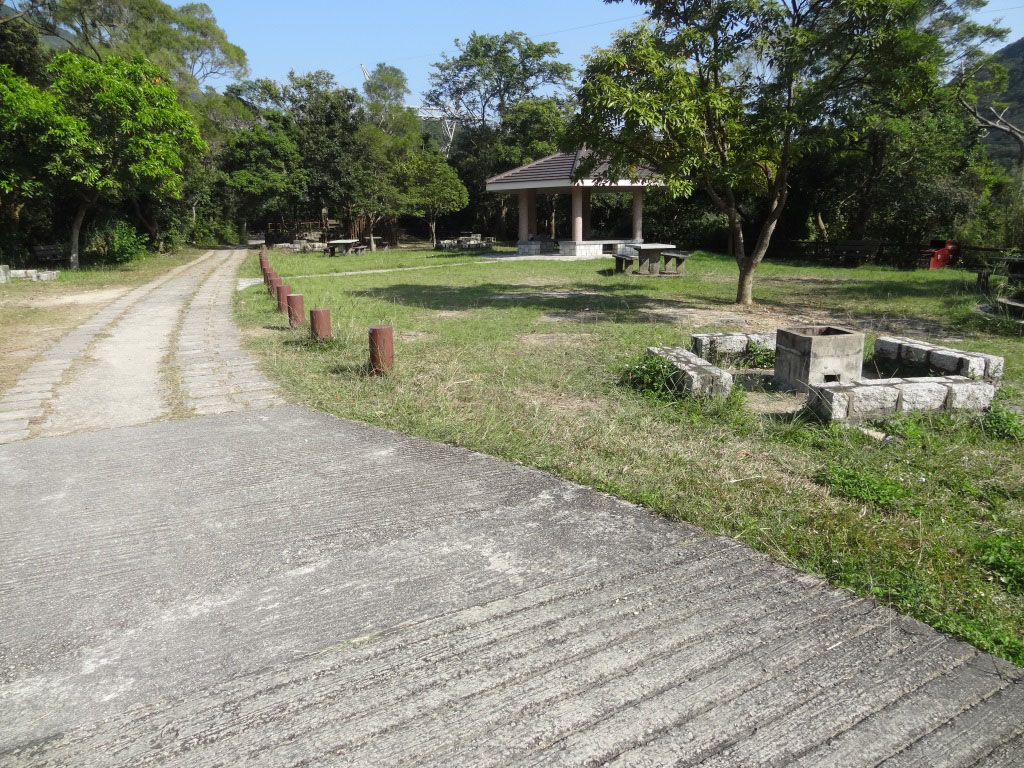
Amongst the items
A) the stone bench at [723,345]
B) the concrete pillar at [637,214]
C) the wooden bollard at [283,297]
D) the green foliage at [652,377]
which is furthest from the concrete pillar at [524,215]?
the green foliage at [652,377]

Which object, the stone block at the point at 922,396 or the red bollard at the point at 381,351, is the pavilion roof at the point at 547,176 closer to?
the red bollard at the point at 381,351

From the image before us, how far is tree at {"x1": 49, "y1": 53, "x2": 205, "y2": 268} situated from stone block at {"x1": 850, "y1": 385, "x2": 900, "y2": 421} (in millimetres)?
16261

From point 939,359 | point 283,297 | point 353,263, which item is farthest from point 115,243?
point 939,359

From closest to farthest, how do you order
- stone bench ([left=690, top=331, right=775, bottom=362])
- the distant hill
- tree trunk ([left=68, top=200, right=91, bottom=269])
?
stone bench ([left=690, top=331, right=775, bottom=362]) < tree trunk ([left=68, top=200, right=91, bottom=269]) < the distant hill

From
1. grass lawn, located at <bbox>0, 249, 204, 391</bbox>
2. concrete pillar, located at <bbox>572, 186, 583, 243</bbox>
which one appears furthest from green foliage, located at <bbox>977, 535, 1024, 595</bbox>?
concrete pillar, located at <bbox>572, 186, 583, 243</bbox>

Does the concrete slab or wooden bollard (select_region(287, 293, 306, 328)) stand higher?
wooden bollard (select_region(287, 293, 306, 328))

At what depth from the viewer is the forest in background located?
15102 mm

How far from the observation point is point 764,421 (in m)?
4.66

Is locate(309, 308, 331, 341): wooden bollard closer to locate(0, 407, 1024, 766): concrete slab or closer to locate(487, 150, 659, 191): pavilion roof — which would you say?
locate(0, 407, 1024, 766): concrete slab

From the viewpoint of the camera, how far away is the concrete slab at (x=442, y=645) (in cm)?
187

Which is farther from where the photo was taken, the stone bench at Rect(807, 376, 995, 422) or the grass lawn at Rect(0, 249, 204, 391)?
the grass lawn at Rect(0, 249, 204, 391)

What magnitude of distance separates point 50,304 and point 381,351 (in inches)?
354

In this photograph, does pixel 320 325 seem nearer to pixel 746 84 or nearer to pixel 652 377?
pixel 652 377

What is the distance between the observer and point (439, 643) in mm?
2283
